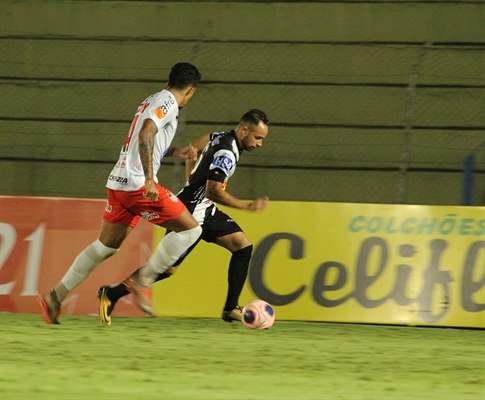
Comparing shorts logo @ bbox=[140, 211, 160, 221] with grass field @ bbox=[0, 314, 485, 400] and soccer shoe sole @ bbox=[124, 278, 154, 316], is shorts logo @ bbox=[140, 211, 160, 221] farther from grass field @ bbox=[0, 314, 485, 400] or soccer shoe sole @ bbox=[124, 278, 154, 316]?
grass field @ bbox=[0, 314, 485, 400]

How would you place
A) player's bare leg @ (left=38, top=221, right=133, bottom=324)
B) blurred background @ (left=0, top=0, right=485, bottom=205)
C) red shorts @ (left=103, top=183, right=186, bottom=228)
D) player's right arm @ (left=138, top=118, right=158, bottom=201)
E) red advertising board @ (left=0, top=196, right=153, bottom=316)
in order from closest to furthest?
player's right arm @ (left=138, top=118, right=158, bottom=201), red shorts @ (left=103, top=183, right=186, bottom=228), player's bare leg @ (left=38, top=221, right=133, bottom=324), red advertising board @ (left=0, top=196, right=153, bottom=316), blurred background @ (left=0, top=0, right=485, bottom=205)

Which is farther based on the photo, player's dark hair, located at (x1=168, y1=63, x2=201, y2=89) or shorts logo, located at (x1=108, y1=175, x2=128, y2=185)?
player's dark hair, located at (x1=168, y1=63, x2=201, y2=89)

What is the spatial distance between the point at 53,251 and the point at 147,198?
2234 mm

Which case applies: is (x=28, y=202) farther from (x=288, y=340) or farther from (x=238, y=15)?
(x=238, y=15)

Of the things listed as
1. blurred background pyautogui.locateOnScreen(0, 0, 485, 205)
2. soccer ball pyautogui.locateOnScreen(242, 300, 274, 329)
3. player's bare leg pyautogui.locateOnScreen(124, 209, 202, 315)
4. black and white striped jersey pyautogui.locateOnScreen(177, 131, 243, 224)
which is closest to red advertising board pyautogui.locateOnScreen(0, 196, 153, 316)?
black and white striped jersey pyautogui.locateOnScreen(177, 131, 243, 224)

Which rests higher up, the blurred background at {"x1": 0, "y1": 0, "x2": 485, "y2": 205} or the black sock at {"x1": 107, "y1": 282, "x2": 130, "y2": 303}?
the blurred background at {"x1": 0, "y1": 0, "x2": 485, "y2": 205}

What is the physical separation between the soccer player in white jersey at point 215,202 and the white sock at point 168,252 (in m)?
0.18

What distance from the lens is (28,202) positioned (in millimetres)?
8562

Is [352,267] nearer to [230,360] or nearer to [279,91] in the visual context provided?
[230,360]

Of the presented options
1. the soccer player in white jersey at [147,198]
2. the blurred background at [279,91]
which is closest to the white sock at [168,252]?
the soccer player in white jersey at [147,198]

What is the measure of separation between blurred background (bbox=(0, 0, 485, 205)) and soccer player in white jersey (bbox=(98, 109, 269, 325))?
18.2ft

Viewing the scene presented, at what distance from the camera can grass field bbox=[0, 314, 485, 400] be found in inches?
192

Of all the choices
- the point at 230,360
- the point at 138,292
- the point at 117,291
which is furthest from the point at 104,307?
the point at 230,360

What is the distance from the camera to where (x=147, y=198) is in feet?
21.8
